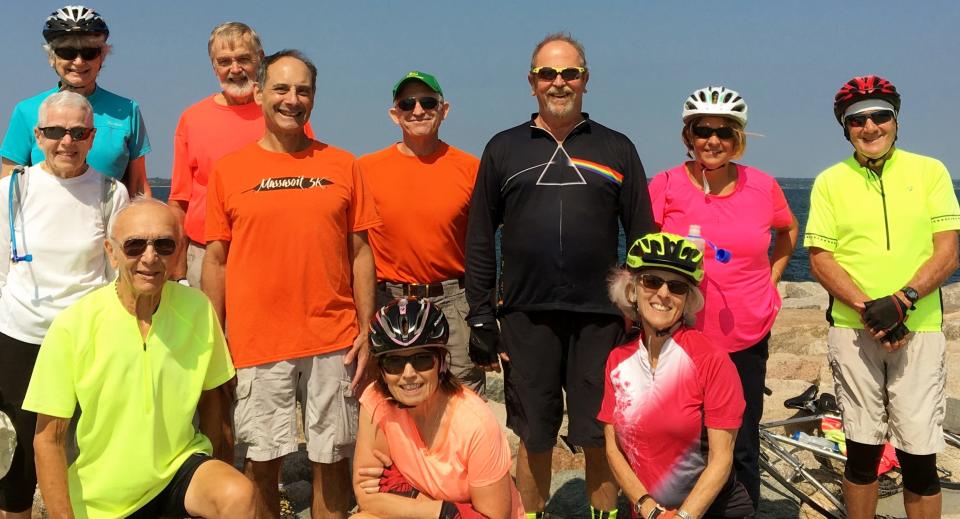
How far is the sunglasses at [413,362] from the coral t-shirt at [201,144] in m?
2.04

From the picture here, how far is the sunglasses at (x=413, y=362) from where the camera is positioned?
4.38 m

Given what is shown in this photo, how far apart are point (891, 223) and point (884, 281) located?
0.36 m

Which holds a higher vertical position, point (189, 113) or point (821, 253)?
point (189, 113)

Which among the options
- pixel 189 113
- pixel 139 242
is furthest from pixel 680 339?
pixel 189 113

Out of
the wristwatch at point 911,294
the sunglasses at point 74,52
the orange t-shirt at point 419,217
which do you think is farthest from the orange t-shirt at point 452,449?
the sunglasses at point 74,52

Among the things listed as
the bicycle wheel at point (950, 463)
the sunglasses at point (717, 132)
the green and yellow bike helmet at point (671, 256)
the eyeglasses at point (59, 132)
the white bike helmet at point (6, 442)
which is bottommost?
the bicycle wheel at point (950, 463)

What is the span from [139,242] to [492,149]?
2.29 meters

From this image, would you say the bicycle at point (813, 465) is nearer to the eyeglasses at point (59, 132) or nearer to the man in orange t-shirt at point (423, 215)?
the man in orange t-shirt at point (423, 215)

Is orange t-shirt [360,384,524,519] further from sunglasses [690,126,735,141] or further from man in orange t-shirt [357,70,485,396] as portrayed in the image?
sunglasses [690,126,735,141]

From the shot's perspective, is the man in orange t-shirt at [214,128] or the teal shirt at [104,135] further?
the man in orange t-shirt at [214,128]

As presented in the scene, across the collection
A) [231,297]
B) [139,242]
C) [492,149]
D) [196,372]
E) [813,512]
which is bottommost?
[813,512]

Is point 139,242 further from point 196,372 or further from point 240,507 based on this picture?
point 240,507

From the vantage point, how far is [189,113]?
20.3ft

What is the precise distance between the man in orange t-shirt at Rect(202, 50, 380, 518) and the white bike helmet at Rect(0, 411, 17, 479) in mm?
1171
